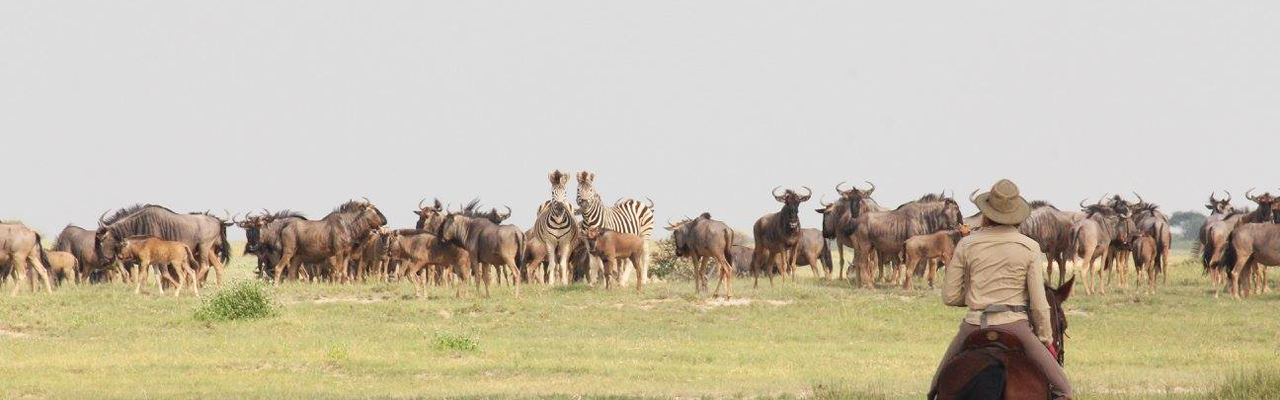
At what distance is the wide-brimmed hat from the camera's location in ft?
29.1

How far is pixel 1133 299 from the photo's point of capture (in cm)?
2827

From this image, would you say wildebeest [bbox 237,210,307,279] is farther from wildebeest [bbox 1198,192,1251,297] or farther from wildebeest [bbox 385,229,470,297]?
wildebeest [bbox 1198,192,1251,297]

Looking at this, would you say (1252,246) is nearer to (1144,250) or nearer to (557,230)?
(1144,250)

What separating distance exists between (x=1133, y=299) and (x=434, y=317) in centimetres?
1189

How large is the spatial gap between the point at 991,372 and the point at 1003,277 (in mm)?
712

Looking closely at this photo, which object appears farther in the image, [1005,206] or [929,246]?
[929,246]

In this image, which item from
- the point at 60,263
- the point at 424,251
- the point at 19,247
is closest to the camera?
the point at 424,251

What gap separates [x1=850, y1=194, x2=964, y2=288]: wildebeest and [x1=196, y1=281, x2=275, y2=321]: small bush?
1371 centimetres

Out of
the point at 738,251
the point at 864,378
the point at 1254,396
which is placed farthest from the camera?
the point at 738,251

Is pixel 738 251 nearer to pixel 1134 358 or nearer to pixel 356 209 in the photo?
pixel 356 209

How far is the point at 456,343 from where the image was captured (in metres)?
19.3

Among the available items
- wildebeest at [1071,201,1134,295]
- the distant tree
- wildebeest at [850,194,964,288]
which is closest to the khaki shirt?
wildebeest at [1071,201,1134,295]

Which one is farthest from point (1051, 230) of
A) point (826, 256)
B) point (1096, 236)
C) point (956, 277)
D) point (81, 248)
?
point (956, 277)

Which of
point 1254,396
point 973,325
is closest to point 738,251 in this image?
point 1254,396
